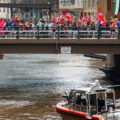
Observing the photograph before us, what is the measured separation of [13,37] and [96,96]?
16668 millimetres

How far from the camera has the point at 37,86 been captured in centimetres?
4338

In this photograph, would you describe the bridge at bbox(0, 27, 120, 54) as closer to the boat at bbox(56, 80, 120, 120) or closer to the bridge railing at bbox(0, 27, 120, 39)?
the bridge railing at bbox(0, 27, 120, 39)

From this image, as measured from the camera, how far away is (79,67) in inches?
2493

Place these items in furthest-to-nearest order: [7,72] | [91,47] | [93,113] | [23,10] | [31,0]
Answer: [23,10] → [31,0] → [7,72] → [91,47] → [93,113]

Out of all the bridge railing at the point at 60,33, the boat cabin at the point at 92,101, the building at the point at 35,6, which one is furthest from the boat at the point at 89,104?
the building at the point at 35,6

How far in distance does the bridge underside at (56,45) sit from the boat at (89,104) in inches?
517

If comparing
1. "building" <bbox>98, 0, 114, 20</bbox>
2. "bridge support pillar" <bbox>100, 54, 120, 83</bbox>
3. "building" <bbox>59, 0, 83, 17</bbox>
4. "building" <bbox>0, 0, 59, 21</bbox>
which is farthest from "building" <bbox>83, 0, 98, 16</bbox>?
"bridge support pillar" <bbox>100, 54, 120, 83</bbox>

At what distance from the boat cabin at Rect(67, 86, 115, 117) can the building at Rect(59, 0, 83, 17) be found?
11307 centimetres

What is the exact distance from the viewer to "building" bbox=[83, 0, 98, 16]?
126300mm

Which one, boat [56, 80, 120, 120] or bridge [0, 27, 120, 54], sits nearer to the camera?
boat [56, 80, 120, 120]

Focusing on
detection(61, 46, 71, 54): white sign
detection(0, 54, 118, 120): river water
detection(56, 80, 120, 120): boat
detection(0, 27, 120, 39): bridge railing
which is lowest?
detection(0, 54, 118, 120): river water

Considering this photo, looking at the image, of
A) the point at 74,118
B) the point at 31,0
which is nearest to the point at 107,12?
the point at 74,118

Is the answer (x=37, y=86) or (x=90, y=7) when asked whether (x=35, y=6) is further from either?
(x=37, y=86)

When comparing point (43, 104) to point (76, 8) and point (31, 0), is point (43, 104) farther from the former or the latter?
point (31, 0)
